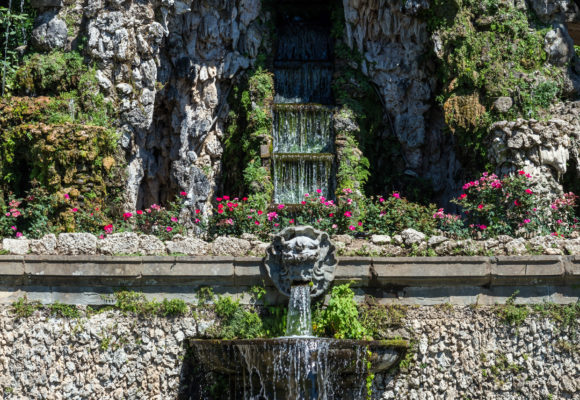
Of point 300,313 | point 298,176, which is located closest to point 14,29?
point 298,176

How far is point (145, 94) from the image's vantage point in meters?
13.8

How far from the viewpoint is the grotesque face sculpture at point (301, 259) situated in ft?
30.8

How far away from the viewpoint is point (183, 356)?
374 inches

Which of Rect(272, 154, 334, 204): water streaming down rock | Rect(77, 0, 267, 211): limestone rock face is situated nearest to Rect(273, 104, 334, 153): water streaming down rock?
Rect(272, 154, 334, 204): water streaming down rock

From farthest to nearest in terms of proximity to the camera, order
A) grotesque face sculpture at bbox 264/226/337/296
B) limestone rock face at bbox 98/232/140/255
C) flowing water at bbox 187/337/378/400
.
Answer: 1. limestone rock face at bbox 98/232/140/255
2. grotesque face sculpture at bbox 264/226/337/296
3. flowing water at bbox 187/337/378/400

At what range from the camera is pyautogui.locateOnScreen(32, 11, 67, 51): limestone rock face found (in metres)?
13.6

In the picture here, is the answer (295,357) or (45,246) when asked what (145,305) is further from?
(295,357)

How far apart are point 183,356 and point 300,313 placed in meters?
1.41

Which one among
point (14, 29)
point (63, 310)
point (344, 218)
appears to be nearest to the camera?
point (63, 310)

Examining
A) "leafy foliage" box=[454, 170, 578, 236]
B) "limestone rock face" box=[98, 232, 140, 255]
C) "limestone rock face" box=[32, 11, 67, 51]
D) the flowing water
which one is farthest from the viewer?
"limestone rock face" box=[32, 11, 67, 51]

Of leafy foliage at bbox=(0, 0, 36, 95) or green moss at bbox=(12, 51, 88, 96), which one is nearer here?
green moss at bbox=(12, 51, 88, 96)

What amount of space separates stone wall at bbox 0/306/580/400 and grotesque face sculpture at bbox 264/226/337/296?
100 cm

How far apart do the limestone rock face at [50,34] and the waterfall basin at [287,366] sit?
6453 mm

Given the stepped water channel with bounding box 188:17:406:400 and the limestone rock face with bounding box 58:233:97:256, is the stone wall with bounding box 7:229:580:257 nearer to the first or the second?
the limestone rock face with bounding box 58:233:97:256
